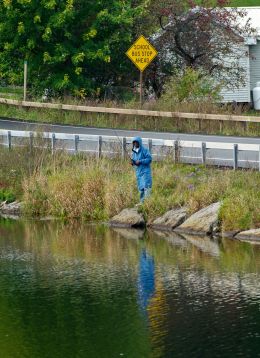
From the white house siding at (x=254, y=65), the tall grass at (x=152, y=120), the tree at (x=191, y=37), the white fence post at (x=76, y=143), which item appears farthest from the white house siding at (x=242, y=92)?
the white fence post at (x=76, y=143)

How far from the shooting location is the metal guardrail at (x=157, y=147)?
32.2 meters

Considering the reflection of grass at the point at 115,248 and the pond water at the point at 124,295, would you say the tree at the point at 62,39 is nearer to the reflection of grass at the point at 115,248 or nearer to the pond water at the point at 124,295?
the reflection of grass at the point at 115,248

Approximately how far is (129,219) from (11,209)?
470cm

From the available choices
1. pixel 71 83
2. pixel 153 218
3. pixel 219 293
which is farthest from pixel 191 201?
pixel 71 83

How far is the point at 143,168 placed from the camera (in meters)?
30.0

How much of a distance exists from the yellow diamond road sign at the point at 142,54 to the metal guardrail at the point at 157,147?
876cm

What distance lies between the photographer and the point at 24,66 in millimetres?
49000

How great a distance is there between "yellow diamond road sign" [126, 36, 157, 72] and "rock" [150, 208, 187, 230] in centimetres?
1632

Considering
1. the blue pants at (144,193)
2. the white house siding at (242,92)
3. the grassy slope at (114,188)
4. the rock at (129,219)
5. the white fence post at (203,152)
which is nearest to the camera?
the grassy slope at (114,188)

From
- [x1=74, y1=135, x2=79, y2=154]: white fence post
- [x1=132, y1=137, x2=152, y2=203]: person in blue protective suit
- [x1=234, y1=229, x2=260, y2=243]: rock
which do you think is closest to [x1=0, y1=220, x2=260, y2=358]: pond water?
[x1=234, y1=229, x2=260, y2=243]: rock

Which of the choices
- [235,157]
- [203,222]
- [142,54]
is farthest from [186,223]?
[142,54]

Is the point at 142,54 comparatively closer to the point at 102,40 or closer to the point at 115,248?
the point at 102,40

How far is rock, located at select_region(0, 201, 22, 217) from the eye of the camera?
33375mm

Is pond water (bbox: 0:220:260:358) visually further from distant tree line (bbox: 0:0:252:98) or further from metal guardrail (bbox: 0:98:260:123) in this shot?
distant tree line (bbox: 0:0:252:98)
